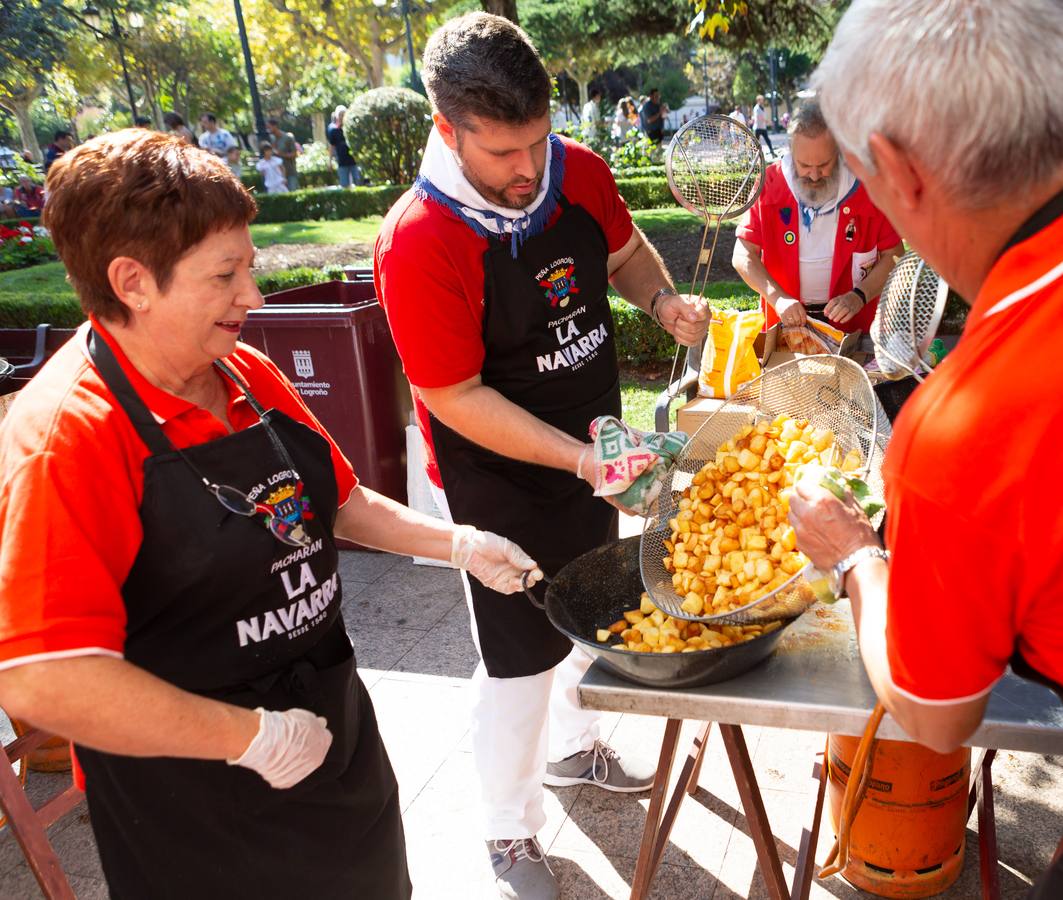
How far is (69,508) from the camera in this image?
1.44 m

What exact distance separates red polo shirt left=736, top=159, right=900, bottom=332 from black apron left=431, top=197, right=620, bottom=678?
174cm

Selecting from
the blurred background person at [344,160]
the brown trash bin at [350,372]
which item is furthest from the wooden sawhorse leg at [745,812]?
the blurred background person at [344,160]

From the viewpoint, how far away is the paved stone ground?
283cm

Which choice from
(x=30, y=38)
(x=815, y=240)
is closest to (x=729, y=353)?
(x=815, y=240)

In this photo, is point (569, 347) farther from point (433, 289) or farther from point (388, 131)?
point (388, 131)

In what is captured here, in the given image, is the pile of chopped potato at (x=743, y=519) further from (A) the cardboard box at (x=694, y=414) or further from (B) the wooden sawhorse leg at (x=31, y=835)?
(B) the wooden sawhorse leg at (x=31, y=835)

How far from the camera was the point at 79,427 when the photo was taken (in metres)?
1.51

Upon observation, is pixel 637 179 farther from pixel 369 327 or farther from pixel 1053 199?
pixel 1053 199

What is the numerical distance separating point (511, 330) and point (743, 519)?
0.94 meters

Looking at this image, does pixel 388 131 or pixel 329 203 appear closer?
pixel 388 131

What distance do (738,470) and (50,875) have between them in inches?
85.1

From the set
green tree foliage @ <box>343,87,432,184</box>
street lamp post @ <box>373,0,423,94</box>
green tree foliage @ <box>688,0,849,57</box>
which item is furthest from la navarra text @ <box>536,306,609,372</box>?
street lamp post @ <box>373,0,423,94</box>

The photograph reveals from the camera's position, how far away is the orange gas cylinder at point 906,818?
2.52 metres

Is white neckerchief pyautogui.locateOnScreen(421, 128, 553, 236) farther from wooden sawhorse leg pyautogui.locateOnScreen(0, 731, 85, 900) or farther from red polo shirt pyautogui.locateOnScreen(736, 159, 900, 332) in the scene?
red polo shirt pyautogui.locateOnScreen(736, 159, 900, 332)
